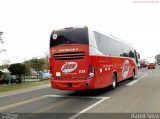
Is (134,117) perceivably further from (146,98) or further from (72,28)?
(72,28)

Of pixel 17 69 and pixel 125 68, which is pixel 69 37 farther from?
pixel 17 69

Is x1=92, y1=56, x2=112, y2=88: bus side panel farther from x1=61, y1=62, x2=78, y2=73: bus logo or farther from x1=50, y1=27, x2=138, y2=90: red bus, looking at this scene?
x1=61, y1=62, x2=78, y2=73: bus logo

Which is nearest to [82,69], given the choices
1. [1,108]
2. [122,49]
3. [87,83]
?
[87,83]

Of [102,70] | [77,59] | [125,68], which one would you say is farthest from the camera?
[125,68]

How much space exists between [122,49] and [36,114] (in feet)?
44.6

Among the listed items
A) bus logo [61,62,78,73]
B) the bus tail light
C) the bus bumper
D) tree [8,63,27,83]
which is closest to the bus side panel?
the bus tail light

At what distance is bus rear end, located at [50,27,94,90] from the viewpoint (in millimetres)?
15812

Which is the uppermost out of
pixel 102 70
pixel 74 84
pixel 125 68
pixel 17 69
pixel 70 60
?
pixel 70 60

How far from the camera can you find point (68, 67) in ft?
53.2

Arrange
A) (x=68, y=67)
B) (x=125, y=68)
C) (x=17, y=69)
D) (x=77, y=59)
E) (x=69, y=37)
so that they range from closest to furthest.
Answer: (x=77, y=59)
(x=68, y=67)
(x=69, y=37)
(x=125, y=68)
(x=17, y=69)

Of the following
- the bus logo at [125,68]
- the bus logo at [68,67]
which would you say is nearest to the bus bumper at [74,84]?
the bus logo at [68,67]

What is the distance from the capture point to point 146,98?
48.5ft

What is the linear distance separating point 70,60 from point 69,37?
1178 mm

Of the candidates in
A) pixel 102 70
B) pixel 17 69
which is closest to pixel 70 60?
pixel 102 70
